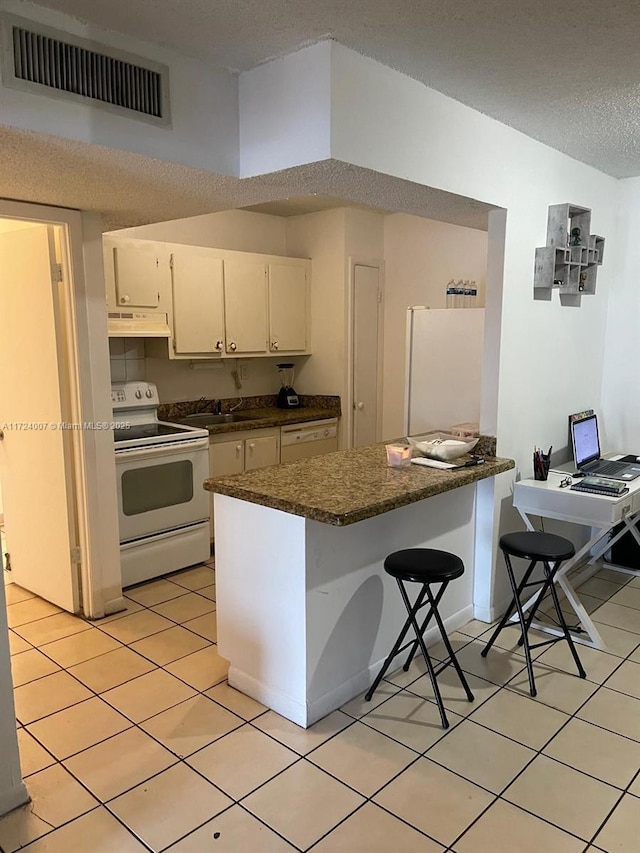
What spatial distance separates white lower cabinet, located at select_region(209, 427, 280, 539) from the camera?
4.22 m

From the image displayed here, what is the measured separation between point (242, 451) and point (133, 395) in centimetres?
84

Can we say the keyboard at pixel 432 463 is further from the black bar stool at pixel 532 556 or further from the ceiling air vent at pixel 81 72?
the ceiling air vent at pixel 81 72

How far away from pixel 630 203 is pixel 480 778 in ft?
10.9

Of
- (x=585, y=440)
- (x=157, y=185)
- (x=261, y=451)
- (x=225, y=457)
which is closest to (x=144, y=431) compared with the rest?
(x=225, y=457)

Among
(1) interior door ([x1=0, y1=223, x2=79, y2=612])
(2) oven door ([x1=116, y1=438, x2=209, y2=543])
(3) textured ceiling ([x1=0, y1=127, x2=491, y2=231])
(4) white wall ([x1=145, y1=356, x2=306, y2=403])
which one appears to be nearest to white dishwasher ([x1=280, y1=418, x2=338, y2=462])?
(4) white wall ([x1=145, y1=356, x2=306, y2=403])

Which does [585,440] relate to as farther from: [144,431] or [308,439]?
[144,431]

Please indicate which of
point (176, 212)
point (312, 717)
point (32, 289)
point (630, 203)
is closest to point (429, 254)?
point (630, 203)

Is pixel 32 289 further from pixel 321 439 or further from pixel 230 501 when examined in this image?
pixel 321 439

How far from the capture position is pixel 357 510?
2172mm

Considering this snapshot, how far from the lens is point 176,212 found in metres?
2.99

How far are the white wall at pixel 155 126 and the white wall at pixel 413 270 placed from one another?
8.97 ft

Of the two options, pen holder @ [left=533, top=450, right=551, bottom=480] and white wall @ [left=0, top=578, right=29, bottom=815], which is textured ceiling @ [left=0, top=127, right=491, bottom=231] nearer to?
pen holder @ [left=533, top=450, right=551, bottom=480]

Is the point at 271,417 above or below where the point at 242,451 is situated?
above

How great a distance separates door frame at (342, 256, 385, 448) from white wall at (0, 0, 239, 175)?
278 cm
